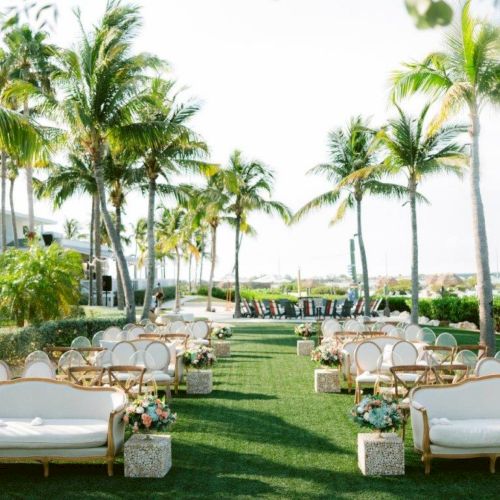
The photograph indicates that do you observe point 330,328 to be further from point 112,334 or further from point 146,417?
point 146,417

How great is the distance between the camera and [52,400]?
724 centimetres

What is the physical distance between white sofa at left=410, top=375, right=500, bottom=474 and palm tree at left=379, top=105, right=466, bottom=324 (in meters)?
13.6

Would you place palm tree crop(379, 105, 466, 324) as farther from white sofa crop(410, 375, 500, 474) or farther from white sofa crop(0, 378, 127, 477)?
white sofa crop(0, 378, 127, 477)

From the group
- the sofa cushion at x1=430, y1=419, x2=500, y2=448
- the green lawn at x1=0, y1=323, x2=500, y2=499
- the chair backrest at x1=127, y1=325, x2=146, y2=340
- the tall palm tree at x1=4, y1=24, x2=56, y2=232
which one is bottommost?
the green lawn at x1=0, y1=323, x2=500, y2=499

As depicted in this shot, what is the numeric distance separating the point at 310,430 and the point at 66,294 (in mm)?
8953

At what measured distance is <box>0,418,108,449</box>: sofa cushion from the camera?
6.51 m

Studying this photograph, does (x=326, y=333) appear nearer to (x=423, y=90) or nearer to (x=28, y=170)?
(x=423, y=90)

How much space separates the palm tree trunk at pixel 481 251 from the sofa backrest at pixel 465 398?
5.71 metres

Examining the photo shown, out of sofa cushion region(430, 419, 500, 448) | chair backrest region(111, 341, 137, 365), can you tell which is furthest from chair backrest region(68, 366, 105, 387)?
sofa cushion region(430, 419, 500, 448)

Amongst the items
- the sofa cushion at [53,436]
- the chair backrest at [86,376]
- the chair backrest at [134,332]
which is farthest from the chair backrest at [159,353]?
the sofa cushion at [53,436]

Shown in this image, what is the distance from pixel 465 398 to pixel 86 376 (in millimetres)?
5619

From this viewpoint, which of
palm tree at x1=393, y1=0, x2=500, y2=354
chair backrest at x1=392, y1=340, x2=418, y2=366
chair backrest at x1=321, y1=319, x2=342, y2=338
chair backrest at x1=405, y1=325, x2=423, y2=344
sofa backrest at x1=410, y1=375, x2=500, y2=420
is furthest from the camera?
chair backrest at x1=321, y1=319, x2=342, y2=338

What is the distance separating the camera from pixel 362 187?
26.7 m

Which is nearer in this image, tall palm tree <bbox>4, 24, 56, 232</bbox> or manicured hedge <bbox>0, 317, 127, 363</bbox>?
manicured hedge <bbox>0, 317, 127, 363</bbox>
